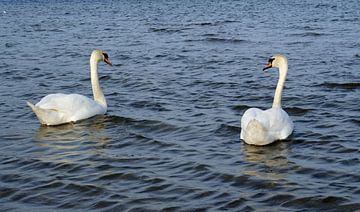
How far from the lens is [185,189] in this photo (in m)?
7.97

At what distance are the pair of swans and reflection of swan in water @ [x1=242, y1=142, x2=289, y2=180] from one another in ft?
0.42

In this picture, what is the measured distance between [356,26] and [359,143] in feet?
53.5

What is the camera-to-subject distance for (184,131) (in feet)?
35.5

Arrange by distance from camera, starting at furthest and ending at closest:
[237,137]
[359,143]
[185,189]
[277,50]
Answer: [277,50], [237,137], [359,143], [185,189]

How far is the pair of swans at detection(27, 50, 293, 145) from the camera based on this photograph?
9.84m

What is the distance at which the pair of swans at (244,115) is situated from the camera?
9836 millimetres

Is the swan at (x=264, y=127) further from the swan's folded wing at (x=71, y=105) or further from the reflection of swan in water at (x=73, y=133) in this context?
the swan's folded wing at (x=71, y=105)

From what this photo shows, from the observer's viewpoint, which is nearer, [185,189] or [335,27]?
[185,189]

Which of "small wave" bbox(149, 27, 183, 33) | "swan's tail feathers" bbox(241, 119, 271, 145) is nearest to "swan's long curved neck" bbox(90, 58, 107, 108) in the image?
"swan's tail feathers" bbox(241, 119, 271, 145)

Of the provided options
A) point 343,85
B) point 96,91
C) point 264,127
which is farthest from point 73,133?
point 343,85

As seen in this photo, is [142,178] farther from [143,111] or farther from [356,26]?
[356,26]

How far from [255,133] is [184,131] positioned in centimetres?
149

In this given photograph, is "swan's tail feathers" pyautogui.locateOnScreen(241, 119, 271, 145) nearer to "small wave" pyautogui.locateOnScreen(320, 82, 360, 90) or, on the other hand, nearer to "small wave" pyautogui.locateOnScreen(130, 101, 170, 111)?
"small wave" pyautogui.locateOnScreen(130, 101, 170, 111)

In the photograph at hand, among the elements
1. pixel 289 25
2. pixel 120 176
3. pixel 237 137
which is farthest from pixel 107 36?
pixel 120 176
